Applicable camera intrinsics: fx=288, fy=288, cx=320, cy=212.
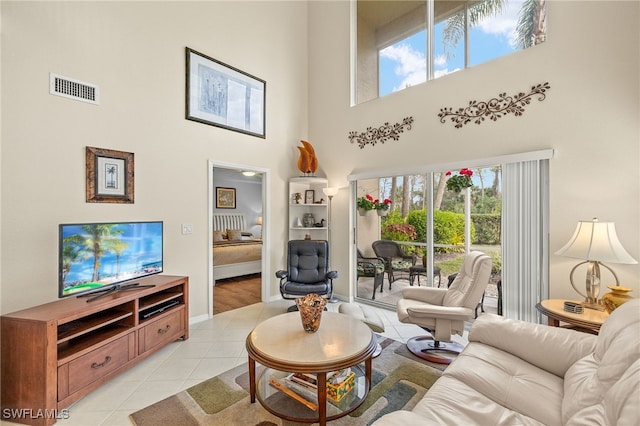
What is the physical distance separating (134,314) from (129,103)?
7.00 ft

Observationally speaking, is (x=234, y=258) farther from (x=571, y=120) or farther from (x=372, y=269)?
(x=571, y=120)

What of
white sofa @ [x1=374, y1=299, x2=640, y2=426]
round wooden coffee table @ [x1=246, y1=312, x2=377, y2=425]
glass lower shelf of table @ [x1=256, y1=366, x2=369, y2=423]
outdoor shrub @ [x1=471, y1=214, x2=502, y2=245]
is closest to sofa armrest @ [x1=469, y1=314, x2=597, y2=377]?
white sofa @ [x1=374, y1=299, x2=640, y2=426]

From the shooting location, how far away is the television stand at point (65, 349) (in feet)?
5.99

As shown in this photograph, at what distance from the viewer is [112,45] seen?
290 centimetres

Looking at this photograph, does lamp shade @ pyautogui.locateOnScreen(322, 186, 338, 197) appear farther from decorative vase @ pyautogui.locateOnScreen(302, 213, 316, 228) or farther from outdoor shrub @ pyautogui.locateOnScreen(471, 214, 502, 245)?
outdoor shrub @ pyautogui.locateOnScreen(471, 214, 502, 245)

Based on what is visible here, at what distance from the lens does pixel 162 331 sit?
2738 millimetres

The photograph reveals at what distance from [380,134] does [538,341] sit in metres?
3.08

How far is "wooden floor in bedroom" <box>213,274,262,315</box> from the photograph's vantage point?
4246 millimetres

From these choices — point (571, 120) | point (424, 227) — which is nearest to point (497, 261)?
point (424, 227)

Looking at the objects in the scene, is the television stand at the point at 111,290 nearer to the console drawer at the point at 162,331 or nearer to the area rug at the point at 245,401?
the console drawer at the point at 162,331

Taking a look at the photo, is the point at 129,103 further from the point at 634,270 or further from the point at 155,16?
the point at 634,270

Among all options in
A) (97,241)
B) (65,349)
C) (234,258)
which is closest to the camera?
(65,349)

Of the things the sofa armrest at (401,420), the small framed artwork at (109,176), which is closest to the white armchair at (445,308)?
the sofa armrest at (401,420)

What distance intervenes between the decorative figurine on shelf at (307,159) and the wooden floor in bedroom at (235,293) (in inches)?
86.9
